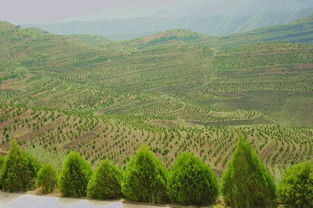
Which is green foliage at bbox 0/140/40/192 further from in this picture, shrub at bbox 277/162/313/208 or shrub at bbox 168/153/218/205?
shrub at bbox 277/162/313/208

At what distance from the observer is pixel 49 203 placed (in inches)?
504

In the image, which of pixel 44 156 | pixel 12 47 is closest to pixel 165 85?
pixel 12 47

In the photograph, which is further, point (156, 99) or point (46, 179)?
point (156, 99)

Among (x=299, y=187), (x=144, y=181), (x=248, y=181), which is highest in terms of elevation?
(x=299, y=187)

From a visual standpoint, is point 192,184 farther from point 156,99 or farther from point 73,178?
point 156,99

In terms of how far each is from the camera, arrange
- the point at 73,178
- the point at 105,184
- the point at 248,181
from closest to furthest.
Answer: the point at 248,181 → the point at 105,184 → the point at 73,178

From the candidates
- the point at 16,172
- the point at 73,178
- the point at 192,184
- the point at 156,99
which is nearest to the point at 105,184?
the point at 73,178

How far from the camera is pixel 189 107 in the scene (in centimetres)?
8369

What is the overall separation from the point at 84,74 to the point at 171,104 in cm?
4200

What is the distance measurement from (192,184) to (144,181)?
1.66 m

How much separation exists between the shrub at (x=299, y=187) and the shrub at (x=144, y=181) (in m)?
3.93

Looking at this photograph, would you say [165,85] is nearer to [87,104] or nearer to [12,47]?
[87,104]

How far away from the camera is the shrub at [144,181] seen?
40.6 feet

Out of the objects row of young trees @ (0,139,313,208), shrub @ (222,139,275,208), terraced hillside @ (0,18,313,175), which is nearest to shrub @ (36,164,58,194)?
row of young trees @ (0,139,313,208)
